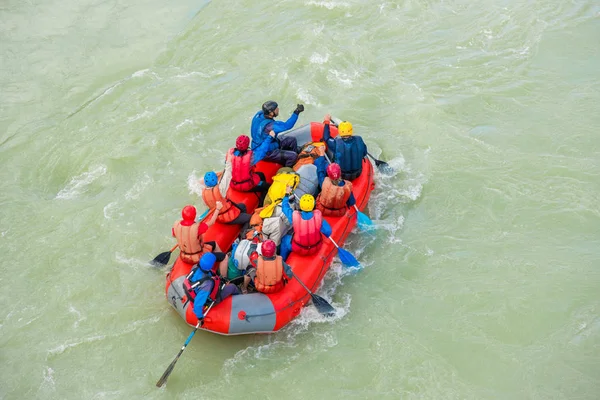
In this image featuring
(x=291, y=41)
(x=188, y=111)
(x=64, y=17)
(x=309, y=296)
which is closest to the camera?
(x=309, y=296)

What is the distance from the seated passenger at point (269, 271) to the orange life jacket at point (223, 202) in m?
0.92

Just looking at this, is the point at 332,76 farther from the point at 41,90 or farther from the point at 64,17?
the point at 64,17

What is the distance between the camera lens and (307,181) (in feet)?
24.3

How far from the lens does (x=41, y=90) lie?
1134 centimetres

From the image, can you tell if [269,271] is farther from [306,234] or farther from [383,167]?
[383,167]

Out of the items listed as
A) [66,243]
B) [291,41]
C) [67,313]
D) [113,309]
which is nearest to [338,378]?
[113,309]

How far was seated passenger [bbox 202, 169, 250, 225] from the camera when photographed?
6.66 m

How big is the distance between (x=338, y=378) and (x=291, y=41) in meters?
8.22

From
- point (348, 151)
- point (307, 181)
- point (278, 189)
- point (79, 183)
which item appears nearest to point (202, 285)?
point (278, 189)

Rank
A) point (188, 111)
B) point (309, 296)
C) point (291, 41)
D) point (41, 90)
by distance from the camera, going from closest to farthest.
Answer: point (309, 296) → point (188, 111) → point (41, 90) → point (291, 41)

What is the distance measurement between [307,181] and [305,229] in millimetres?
1232

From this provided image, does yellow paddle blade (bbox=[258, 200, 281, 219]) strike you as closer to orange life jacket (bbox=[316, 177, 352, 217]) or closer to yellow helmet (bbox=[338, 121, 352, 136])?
orange life jacket (bbox=[316, 177, 352, 217])

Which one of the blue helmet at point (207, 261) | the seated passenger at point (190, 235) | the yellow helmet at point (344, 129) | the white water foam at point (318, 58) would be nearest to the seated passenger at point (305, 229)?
the seated passenger at point (190, 235)

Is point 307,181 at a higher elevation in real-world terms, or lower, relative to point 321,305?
higher
